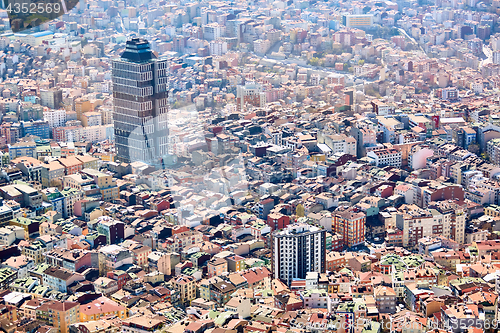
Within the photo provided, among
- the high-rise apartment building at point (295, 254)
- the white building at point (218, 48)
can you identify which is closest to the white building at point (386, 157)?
the high-rise apartment building at point (295, 254)

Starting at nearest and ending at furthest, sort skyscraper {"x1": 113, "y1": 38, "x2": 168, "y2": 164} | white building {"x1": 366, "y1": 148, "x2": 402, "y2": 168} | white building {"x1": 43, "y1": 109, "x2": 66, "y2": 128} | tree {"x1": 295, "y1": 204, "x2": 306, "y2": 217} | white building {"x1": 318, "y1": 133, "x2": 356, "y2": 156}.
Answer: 1. tree {"x1": 295, "y1": 204, "x2": 306, "y2": 217}
2. white building {"x1": 366, "y1": 148, "x2": 402, "y2": 168}
3. white building {"x1": 318, "y1": 133, "x2": 356, "y2": 156}
4. skyscraper {"x1": 113, "y1": 38, "x2": 168, "y2": 164}
5. white building {"x1": 43, "y1": 109, "x2": 66, "y2": 128}

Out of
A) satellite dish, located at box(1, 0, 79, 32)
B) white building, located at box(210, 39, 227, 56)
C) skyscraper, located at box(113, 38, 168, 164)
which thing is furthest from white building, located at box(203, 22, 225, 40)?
satellite dish, located at box(1, 0, 79, 32)

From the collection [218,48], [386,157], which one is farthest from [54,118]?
[218,48]

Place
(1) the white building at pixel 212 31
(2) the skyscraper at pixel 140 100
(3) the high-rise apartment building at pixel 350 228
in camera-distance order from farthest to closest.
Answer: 1. (1) the white building at pixel 212 31
2. (2) the skyscraper at pixel 140 100
3. (3) the high-rise apartment building at pixel 350 228

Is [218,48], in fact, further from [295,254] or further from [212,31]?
[295,254]

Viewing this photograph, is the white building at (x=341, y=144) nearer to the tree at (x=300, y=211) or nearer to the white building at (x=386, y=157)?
the white building at (x=386, y=157)

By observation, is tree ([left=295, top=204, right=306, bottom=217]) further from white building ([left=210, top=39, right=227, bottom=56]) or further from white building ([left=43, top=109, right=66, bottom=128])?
white building ([left=210, top=39, right=227, bottom=56])
